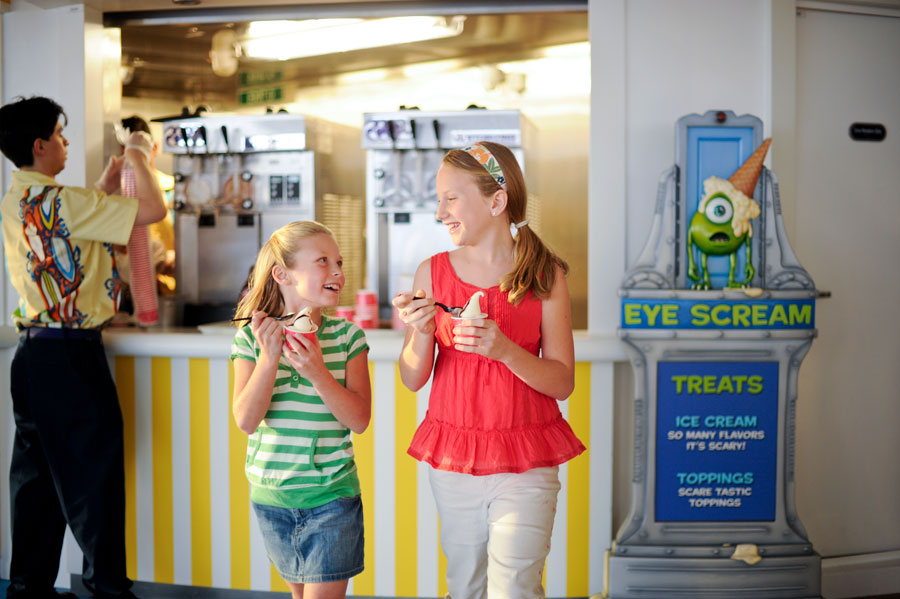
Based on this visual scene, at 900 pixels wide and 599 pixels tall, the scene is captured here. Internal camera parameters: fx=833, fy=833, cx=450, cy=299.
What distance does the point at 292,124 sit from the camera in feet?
14.3

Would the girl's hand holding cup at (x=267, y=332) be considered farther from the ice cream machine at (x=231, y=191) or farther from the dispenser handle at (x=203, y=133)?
the dispenser handle at (x=203, y=133)

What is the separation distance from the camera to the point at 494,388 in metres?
1.91

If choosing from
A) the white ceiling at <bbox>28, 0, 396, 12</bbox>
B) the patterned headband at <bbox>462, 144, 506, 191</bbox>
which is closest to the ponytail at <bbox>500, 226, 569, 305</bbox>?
the patterned headband at <bbox>462, 144, 506, 191</bbox>

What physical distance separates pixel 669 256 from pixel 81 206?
214cm

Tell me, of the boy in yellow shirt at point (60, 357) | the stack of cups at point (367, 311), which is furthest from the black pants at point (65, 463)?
the stack of cups at point (367, 311)

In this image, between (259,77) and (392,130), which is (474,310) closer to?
(392,130)

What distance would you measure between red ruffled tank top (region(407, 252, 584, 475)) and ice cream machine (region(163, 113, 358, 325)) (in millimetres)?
2654

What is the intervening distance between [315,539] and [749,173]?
2.01 meters

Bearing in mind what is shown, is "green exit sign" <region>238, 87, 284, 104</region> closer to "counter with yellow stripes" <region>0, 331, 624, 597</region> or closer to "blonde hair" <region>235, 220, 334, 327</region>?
"counter with yellow stripes" <region>0, 331, 624, 597</region>

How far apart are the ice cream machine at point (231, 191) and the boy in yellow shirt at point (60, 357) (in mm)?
1196

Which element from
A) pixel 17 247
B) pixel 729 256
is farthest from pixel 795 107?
pixel 17 247

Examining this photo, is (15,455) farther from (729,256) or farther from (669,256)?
(729,256)

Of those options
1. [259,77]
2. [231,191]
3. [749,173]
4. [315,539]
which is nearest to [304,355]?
[315,539]

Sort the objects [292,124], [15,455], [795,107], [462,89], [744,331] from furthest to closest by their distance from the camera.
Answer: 1. [462,89]
2. [292,124]
3. [795,107]
4. [15,455]
5. [744,331]
